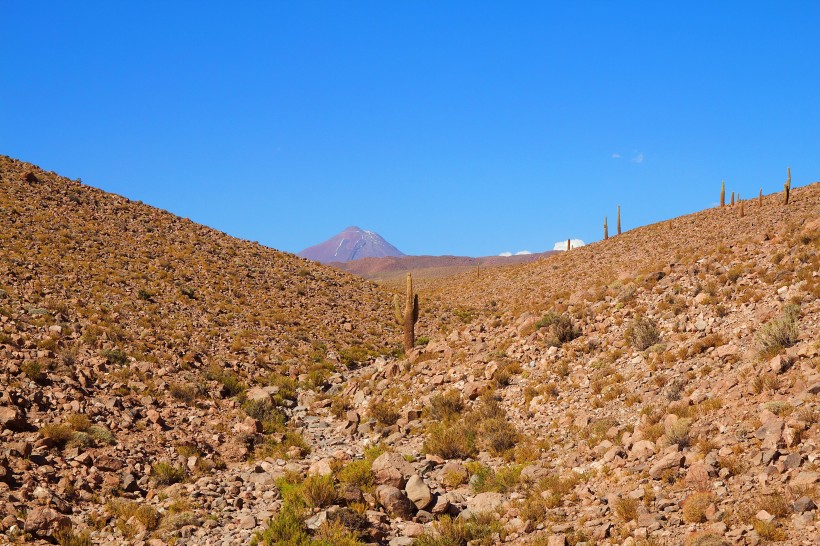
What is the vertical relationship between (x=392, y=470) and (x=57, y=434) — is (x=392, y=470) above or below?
below

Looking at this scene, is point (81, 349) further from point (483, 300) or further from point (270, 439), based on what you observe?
point (483, 300)

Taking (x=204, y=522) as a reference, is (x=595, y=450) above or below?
above

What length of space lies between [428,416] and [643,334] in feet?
21.8

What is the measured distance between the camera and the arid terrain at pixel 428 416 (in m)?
10.1

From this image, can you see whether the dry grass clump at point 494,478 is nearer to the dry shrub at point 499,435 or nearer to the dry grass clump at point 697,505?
the dry shrub at point 499,435

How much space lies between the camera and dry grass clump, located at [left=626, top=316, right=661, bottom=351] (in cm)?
1623

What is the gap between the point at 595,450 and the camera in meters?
12.4

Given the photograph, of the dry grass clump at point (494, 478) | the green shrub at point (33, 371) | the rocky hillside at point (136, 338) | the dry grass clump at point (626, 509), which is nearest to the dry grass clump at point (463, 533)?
the dry grass clump at point (494, 478)

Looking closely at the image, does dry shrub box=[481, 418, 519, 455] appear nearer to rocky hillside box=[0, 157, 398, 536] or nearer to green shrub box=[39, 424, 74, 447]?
rocky hillside box=[0, 157, 398, 536]

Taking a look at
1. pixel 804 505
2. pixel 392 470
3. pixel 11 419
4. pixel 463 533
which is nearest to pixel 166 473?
pixel 11 419

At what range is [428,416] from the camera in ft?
57.4

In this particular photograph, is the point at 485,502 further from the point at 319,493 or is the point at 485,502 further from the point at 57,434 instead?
the point at 57,434

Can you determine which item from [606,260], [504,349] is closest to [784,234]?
[504,349]

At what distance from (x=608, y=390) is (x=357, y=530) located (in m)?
7.61
